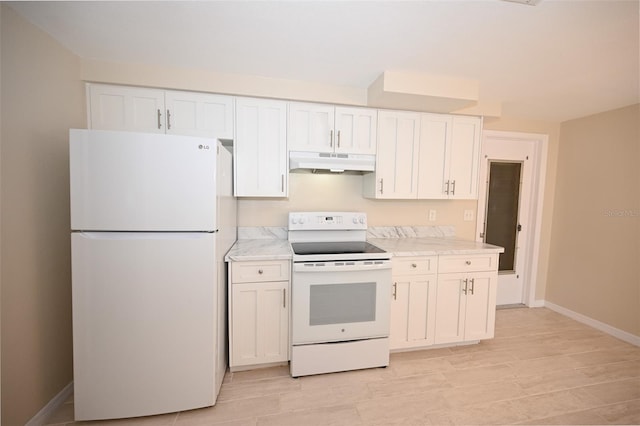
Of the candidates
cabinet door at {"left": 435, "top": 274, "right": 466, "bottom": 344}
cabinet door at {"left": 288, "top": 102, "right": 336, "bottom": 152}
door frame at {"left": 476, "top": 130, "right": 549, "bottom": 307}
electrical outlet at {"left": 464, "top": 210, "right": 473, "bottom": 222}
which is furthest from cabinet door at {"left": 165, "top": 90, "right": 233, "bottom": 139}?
door frame at {"left": 476, "top": 130, "right": 549, "bottom": 307}

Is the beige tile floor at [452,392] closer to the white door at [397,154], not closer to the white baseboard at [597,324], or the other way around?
the white baseboard at [597,324]

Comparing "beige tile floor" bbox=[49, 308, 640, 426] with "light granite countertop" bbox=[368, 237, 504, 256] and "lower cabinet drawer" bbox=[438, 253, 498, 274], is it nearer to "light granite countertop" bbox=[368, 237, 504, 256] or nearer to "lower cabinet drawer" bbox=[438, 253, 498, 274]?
"lower cabinet drawer" bbox=[438, 253, 498, 274]

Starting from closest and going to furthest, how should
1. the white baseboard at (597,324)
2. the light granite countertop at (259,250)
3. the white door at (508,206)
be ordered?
the light granite countertop at (259,250)
the white baseboard at (597,324)
the white door at (508,206)

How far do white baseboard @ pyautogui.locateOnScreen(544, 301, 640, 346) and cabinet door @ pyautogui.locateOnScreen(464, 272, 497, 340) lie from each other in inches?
58.3

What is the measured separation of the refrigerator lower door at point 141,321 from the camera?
150 centimetres

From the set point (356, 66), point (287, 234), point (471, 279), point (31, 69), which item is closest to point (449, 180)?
point (471, 279)

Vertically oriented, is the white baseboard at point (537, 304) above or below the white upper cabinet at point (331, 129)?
below

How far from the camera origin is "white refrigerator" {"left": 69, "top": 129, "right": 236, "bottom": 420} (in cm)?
148

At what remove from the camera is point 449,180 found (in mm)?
2607

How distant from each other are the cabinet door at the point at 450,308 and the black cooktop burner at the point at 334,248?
0.69 metres

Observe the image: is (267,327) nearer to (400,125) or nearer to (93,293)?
(93,293)

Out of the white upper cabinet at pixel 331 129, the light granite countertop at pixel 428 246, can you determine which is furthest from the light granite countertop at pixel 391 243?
the white upper cabinet at pixel 331 129

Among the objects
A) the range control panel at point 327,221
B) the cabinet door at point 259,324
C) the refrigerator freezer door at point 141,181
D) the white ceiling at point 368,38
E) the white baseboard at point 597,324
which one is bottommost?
the white baseboard at point 597,324

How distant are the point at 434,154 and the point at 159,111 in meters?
2.45
